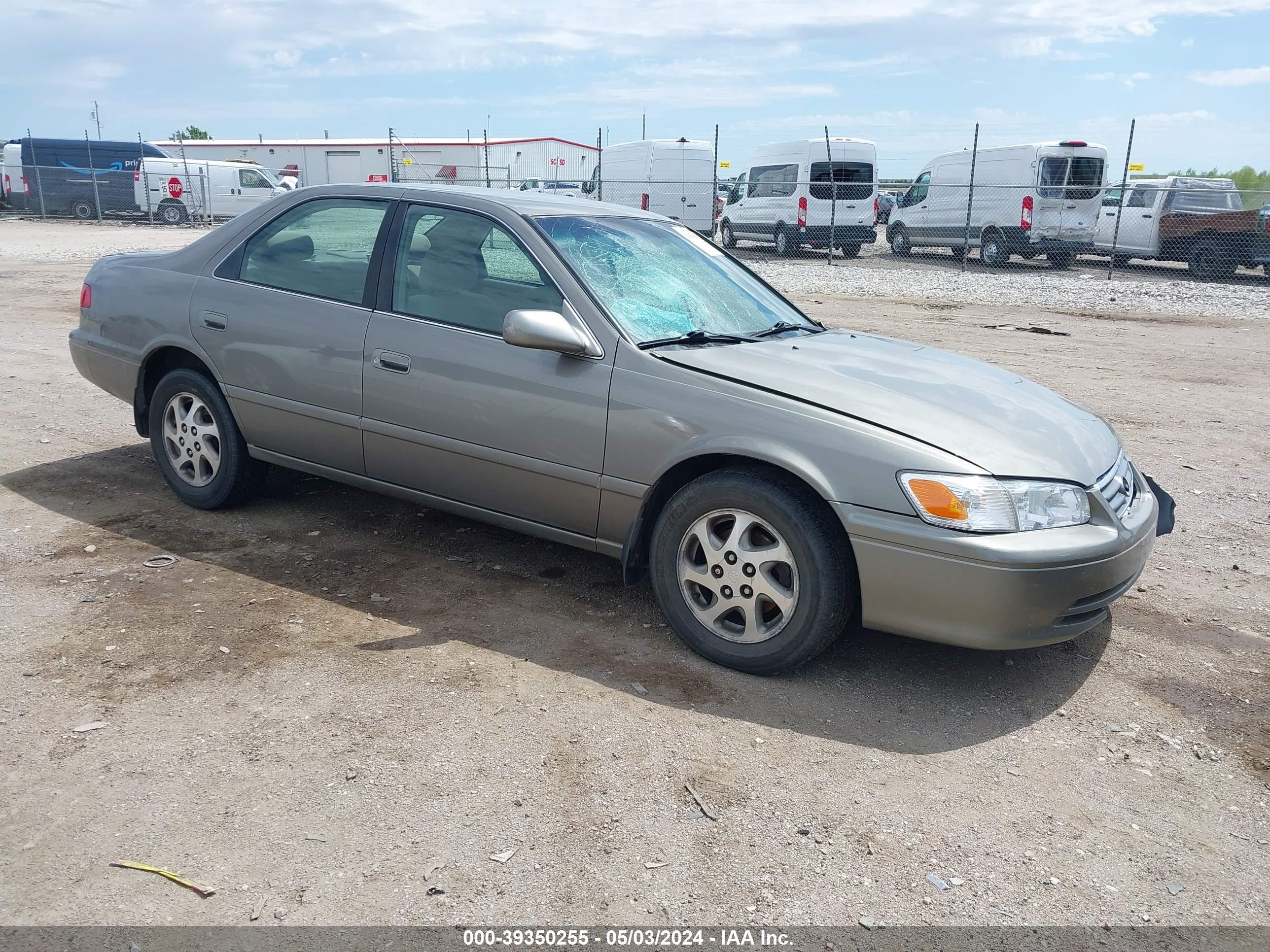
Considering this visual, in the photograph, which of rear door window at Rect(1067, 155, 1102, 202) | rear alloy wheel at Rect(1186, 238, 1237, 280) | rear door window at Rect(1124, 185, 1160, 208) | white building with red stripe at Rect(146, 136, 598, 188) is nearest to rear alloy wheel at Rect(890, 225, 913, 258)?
rear door window at Rect(1067, 155, 1102, 202)

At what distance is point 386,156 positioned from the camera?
41.6 m

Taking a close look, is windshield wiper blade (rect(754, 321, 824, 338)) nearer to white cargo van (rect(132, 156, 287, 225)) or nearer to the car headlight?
the car headlight

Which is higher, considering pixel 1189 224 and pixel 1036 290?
pixel 1189 224

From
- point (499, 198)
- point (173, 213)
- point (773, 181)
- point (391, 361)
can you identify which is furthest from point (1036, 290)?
point (173, 213)

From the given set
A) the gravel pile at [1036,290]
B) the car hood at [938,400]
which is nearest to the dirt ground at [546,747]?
the car hood at [938,400]

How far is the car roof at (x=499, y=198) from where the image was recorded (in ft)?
14.7

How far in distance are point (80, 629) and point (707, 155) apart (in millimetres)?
23332

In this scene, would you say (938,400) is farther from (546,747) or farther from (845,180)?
(845,180)

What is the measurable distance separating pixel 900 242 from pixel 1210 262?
21.2ft

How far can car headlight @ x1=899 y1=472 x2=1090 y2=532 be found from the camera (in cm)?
333

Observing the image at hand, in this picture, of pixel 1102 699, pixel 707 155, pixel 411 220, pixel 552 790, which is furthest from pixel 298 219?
pixel 707 155

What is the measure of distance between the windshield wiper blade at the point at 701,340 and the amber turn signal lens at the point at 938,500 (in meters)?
1.10

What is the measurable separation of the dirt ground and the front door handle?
0.90 meters

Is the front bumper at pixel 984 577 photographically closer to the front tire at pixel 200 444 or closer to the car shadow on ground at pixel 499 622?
the car shadow on ground at pixel 499 622
